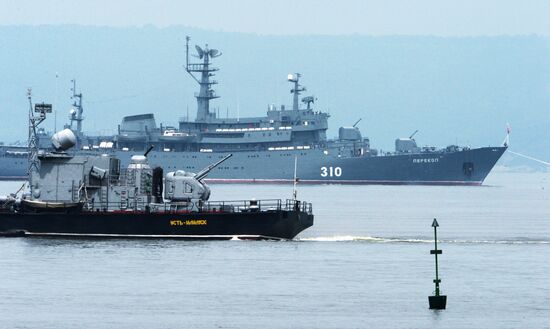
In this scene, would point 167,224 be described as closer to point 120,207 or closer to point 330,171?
point 120,207

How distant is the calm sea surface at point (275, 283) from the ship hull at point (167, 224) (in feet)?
1.66

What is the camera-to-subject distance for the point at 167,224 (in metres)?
61.2

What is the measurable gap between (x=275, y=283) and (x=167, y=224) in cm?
1418

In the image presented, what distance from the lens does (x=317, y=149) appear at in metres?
197

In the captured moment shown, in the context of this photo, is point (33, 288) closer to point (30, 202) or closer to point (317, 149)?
point (30, 202)

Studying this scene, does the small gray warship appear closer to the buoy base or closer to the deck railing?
the deck railing

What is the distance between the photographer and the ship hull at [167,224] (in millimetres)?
61188

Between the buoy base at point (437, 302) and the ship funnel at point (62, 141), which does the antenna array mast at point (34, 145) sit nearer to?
the ship funnel at point (62, 141)

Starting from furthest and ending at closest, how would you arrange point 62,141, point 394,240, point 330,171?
point 330,171 < point 394,240 < point 62,141

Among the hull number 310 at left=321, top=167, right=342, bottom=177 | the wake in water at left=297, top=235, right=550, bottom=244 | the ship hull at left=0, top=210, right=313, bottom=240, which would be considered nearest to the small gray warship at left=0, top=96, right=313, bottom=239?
the ship hull at left=0, top=210, right=313, bottom=240

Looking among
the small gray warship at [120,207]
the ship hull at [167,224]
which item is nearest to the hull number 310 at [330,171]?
the small gray warship at [120,207]

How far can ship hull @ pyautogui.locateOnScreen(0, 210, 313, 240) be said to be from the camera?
61.2m

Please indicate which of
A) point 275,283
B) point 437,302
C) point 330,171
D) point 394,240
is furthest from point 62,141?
point 330,171

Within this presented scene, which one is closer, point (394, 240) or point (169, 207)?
point (169, 207)
